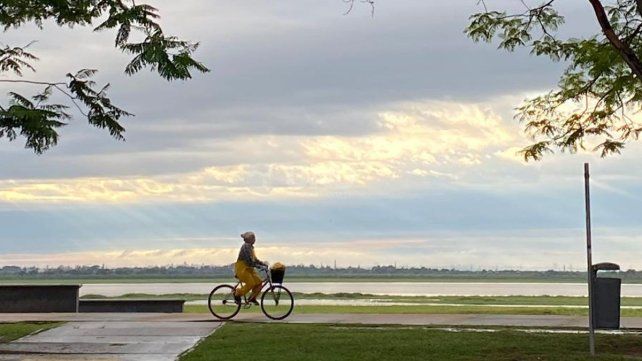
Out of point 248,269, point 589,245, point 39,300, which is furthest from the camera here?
point 39,300

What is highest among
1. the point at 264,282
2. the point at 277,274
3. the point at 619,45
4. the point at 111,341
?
the point at 619,45

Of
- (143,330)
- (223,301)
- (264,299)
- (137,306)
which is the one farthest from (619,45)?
(137,306)

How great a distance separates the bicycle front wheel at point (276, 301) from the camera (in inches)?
741

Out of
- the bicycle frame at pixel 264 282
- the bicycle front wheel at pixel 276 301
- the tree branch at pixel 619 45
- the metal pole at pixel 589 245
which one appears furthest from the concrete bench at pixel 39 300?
the tree branch at pixel 619 45

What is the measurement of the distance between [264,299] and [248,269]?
79cm

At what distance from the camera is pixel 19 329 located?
56.9 feet

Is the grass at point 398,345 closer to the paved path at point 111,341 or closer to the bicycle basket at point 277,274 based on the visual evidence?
the paved path at point 111,341

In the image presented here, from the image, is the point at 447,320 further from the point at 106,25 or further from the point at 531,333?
the point at 106,25

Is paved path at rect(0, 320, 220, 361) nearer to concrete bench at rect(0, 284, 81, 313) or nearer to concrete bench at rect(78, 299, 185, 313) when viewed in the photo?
concrete bench at rect(0, 284, 81, 313)

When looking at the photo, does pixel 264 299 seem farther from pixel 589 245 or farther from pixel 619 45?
pixel 619 45

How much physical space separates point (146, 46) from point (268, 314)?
7.64m

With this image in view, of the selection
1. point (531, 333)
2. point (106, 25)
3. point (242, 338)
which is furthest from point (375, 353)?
point (106, 25)

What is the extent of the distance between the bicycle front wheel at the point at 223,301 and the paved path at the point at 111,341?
0.79m

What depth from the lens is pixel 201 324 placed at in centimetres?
1800
